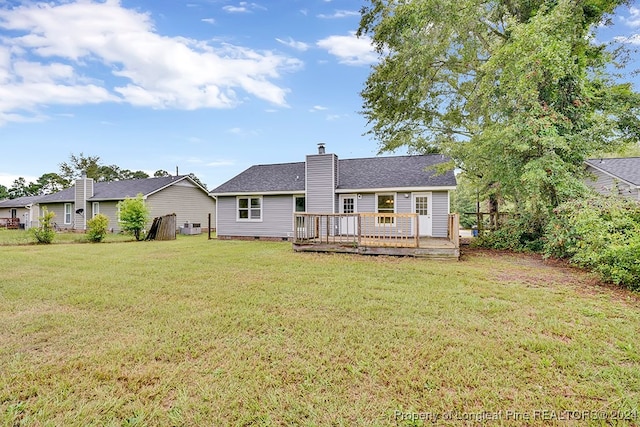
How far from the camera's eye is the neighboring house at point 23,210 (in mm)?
26089

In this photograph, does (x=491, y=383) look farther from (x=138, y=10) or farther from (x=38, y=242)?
(x=38, y=242)

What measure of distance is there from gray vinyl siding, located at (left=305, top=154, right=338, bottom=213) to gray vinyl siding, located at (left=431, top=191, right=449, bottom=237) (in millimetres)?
4184

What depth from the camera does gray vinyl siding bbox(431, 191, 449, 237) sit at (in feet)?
39.3

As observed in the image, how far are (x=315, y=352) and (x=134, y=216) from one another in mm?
15455

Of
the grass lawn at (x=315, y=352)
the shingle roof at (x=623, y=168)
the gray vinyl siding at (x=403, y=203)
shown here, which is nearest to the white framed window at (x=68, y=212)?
the grass lawn at (x=315, y=352)

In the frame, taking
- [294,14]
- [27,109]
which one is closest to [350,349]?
[294,14]

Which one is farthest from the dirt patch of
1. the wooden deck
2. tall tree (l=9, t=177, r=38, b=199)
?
tall tree (l=9, t=177, r=38, b=199)

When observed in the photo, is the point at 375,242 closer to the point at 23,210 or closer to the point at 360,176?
the point at 360,176

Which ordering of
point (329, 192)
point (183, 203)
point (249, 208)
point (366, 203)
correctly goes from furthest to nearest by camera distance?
point (183, 203)
point (249, 208)
point (329, 192)
point (366, 203)

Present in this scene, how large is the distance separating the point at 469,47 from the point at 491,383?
1329cm

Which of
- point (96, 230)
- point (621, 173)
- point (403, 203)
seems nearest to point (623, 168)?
point (621, 173)

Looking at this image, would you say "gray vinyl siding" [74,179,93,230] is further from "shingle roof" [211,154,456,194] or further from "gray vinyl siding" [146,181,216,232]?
"shingle roof" [211,154,456,194]

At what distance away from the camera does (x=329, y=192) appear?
43.2ft

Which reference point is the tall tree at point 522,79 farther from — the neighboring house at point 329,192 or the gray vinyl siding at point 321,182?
the gray vinyl siding at point 321,182
